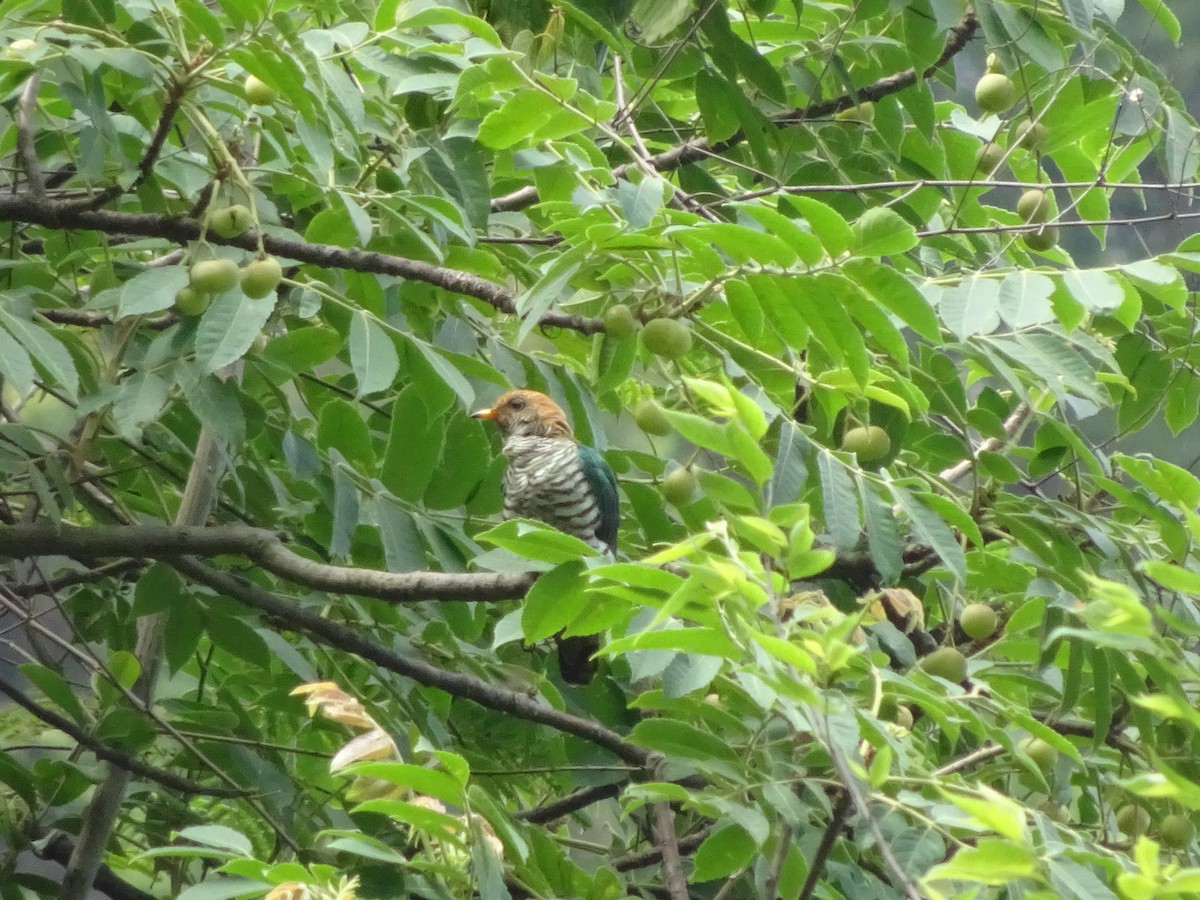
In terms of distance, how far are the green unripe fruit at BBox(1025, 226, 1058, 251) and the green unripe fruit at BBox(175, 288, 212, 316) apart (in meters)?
1.61

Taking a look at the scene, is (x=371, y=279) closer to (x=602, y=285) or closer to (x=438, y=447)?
(x=438, y=447)

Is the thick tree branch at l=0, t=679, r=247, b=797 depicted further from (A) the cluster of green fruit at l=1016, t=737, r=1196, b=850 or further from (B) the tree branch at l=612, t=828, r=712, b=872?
(A) the cluster of green fruit at l=1016, t=737, r=1196, b=850

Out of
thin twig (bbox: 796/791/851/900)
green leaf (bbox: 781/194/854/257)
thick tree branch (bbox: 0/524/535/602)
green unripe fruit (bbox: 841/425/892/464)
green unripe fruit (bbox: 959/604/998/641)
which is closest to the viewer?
thin twig (bbox: 796/791/851/900)

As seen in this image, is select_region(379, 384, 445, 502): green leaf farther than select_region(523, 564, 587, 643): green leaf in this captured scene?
Yes

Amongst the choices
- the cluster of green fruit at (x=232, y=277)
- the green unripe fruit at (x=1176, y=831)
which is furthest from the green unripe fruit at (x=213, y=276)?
the green unripe fruit at (x=1176, y=831)

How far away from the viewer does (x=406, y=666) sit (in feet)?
7.71

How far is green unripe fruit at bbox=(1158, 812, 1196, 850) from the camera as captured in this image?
2.03 metres

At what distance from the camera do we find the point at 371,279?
2564 millimetres

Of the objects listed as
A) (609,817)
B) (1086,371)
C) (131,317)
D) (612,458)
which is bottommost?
(609,817)

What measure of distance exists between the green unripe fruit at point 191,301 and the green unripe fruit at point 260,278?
9 cm

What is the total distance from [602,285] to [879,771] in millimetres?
991

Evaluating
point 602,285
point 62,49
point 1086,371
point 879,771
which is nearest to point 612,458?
point 602,285

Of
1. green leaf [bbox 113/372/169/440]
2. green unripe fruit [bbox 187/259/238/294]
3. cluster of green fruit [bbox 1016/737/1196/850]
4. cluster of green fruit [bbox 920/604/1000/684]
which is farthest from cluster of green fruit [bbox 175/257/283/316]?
cluster of green fruit [bbox 1016/737/1196/850]

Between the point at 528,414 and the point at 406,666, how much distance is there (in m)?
1.01
